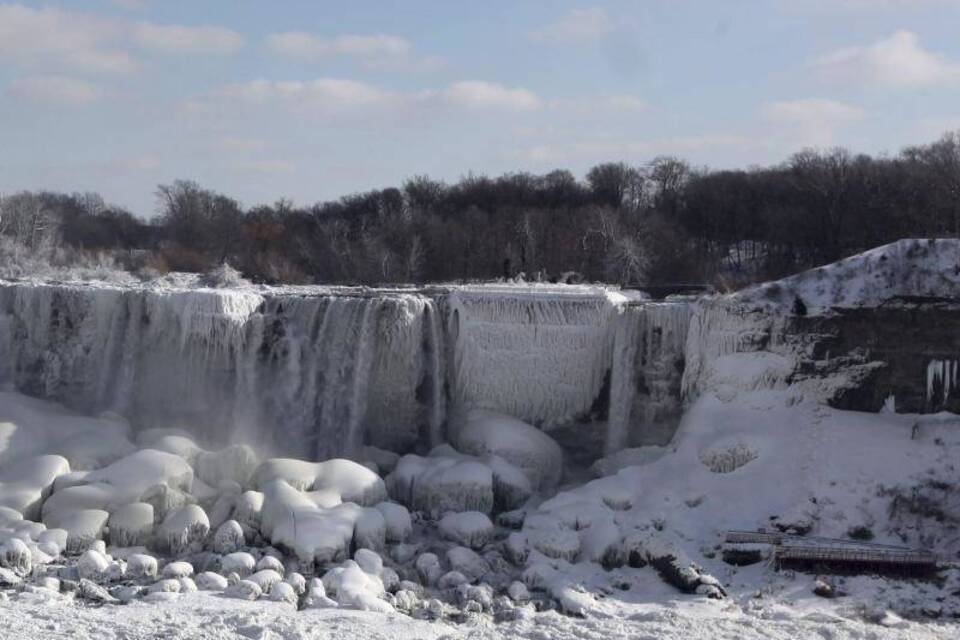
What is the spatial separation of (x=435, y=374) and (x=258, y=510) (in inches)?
181

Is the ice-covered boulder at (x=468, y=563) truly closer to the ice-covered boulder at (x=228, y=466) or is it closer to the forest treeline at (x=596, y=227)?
the ice-covered boulder at (x=228, y=466)

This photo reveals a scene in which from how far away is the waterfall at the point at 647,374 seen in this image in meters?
17.8

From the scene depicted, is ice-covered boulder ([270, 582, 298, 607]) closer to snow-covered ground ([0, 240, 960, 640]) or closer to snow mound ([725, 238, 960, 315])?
snow-covered ground ([0, 240, 960, 640])

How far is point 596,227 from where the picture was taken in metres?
34.0

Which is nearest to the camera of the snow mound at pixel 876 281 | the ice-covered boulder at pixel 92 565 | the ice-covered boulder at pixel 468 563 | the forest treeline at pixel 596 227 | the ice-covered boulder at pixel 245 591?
the ice-covered boulder at pixel 245 591

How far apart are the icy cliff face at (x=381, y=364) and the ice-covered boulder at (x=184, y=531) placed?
12.2 feet

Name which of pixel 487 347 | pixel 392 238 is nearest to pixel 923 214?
pixel 392 238

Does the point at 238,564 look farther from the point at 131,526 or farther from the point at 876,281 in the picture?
the point at 876,281

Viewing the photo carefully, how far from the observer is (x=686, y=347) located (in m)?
17.6

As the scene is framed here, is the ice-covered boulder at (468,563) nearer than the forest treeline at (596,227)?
Yes

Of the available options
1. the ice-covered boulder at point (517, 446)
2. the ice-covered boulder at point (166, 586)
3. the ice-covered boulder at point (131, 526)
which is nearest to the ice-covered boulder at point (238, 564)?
the ice-covered boulder at point (166, 586)

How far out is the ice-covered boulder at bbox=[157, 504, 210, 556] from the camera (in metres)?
14.6

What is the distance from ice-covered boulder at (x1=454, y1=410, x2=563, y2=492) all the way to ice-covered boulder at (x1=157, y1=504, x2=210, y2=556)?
461 centimetres

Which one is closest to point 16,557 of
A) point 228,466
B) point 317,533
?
point 228,466
